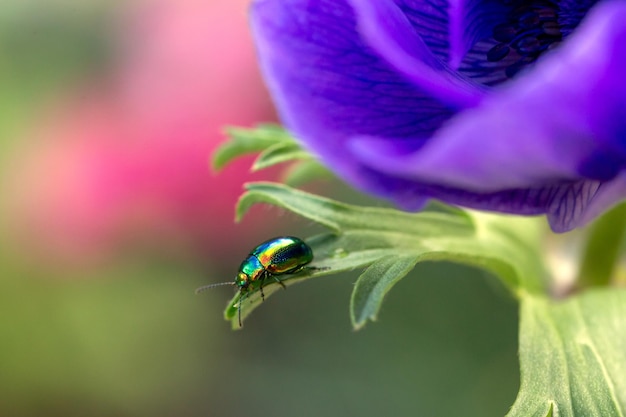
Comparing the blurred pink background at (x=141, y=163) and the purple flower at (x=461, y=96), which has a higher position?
the purple flower at (x=461, y=96)

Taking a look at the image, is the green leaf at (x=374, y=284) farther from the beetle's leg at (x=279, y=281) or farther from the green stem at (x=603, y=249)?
the green stem at (x=603, y=249)

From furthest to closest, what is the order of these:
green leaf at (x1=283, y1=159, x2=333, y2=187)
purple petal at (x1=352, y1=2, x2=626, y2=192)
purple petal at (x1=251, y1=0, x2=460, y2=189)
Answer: green leaf at (x1=283, y1=159, x2=333, y2=187) < purple petal at (x1=251, y1=0, x2=460, y2=189) < purple petal at (x1=352, y1=2, x2=626, y2=192)

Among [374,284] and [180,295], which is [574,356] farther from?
[180,295]

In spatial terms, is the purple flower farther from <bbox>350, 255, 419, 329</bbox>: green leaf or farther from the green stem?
the green stem

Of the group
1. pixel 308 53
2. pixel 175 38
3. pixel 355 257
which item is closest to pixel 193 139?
pixel 175 38

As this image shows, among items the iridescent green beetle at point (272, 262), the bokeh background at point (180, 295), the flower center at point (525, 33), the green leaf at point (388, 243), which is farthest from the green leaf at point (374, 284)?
the bokeh background at point (180, 295)

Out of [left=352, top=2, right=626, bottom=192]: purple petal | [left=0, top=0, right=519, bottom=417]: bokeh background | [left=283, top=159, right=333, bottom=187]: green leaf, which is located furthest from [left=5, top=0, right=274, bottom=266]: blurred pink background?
[left=352, top=2, right=626, bottom=192]: purple petal

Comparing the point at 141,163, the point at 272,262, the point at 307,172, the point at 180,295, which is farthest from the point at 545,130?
the point at 180,295
